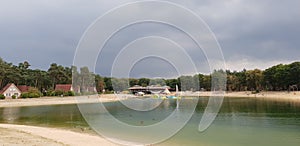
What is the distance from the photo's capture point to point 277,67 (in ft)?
314

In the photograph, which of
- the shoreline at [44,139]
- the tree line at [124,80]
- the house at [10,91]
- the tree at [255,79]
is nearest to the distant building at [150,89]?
the tree line at [124,80]

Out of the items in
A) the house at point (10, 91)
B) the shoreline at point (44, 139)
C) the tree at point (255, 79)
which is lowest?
the shoreline at point (44, 139)

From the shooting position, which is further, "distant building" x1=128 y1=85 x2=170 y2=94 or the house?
"distant building" x1=128 y1=85 x2=170 y2=94

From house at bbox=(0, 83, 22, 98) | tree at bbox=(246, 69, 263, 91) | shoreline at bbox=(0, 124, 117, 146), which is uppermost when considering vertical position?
tree at bbox=(246, 69, 263, 91)

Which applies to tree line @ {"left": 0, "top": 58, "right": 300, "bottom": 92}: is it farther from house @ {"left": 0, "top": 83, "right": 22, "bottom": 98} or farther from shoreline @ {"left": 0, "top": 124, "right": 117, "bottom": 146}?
shoreline @ {"left": 0, "top": 124, "right": 117, "bottom": 146}

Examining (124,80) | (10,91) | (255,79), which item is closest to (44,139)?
(124,80)

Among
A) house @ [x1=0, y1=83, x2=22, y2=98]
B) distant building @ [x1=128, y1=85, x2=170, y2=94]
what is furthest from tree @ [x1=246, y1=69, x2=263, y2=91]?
house @ [x1=0, y1=83, x2=22, y2=98]

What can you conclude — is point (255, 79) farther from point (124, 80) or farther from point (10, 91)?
point (10, 91)

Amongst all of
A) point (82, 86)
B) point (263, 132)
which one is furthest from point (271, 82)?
point (263, 132)

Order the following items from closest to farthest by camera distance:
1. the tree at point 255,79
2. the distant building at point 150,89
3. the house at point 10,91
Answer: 1. the house at point 10,91
2. the tree at point 255,79
3. the distant building at point 150,89

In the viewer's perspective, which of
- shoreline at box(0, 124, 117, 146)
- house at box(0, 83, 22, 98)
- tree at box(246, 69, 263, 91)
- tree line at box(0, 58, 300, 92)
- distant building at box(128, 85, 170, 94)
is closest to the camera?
shoreline at box(0, 124, 117, 146)

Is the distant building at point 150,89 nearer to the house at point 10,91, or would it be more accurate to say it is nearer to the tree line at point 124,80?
the tree line at point 124,80

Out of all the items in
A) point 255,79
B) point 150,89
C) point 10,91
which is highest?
point 255,79

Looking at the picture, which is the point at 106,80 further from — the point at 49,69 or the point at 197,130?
the point at 197,130
